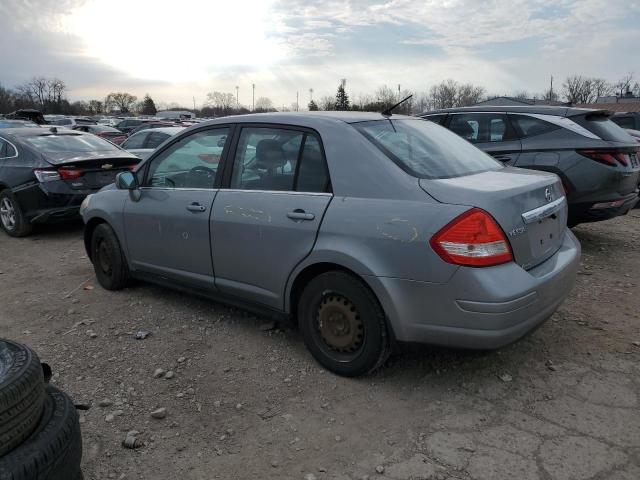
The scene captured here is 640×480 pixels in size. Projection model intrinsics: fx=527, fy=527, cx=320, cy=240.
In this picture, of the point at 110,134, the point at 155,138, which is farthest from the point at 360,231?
the point at 110,134

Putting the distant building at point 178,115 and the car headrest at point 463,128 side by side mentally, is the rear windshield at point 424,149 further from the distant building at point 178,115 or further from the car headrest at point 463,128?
the distant building at point 178,115

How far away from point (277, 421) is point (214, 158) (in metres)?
2.02

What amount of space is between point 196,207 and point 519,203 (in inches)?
89.0

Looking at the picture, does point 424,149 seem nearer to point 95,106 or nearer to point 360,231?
point 360,231

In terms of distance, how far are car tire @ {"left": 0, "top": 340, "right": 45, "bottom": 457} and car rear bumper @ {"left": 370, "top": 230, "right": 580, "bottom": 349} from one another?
170 cm

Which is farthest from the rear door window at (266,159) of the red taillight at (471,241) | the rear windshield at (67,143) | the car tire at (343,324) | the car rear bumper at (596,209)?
the rear windshield at (67,143)

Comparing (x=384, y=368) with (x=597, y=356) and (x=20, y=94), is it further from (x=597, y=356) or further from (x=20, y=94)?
(x=20, y=94)

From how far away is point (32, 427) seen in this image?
6.81 ft

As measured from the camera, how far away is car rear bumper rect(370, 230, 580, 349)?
269cm

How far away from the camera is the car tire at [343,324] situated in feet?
9.94

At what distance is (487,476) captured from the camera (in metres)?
2.41

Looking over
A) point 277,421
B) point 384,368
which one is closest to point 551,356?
point 384,368

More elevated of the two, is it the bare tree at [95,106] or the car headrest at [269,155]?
the bare tree at [95,106]

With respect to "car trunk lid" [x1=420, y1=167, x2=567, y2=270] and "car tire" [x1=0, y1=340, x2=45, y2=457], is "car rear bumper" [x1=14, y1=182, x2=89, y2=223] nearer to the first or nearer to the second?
"car tire" [x1=0, y1=340, x2=45, y2=457]
